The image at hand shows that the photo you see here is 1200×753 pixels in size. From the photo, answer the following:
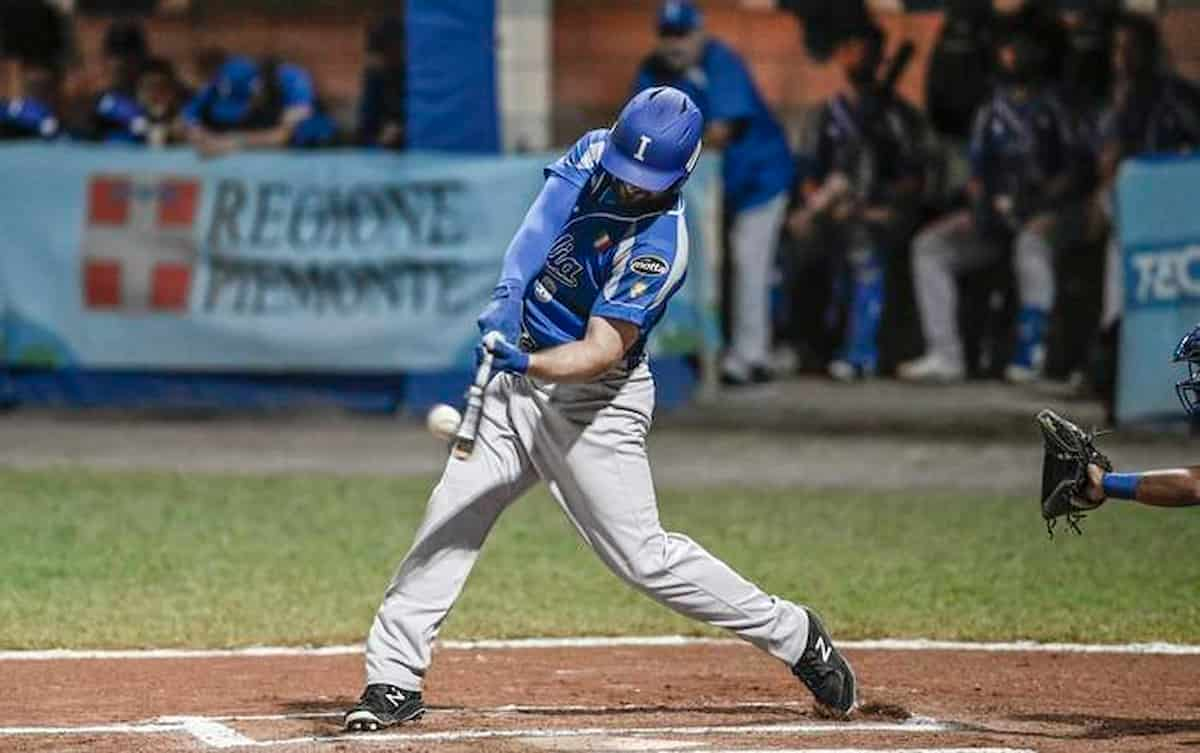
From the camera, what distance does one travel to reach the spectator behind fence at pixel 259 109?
1603 cm

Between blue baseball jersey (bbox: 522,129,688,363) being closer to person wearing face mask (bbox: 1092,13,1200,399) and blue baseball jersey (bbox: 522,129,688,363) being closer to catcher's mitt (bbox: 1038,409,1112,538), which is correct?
catcher's mitt (bbox: 1038,409,1112,538)

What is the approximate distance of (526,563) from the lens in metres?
10.6

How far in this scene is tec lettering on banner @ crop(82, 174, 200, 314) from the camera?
1510 cm

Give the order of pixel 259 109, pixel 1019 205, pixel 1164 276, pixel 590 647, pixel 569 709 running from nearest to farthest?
pixel 569 709
pixel 590 647
pixel 1164 276
pixel 259 109
pixel 1019 205

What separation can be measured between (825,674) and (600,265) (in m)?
1.38

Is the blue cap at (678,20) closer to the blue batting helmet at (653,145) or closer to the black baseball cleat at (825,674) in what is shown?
the black baseball cleat at (825,674)

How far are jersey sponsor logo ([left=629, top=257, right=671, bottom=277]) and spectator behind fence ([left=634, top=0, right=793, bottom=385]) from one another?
377 inches

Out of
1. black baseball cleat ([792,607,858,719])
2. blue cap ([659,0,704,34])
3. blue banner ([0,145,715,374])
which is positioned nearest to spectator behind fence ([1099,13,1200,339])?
blue cap ([659,0,704,34])

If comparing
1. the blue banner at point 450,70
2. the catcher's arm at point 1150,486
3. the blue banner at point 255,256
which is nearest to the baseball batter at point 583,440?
the catcher's arm at point 1150,486

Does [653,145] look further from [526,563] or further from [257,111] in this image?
[257,111]

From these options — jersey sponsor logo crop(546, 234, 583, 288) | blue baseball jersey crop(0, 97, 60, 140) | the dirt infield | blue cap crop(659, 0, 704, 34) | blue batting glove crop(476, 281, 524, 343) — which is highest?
jersey sponsor logo crop(546, 234, 583, 288)

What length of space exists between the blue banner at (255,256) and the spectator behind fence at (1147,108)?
3221 mm

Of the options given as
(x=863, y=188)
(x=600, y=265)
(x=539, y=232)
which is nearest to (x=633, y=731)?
(x=600, y=265)

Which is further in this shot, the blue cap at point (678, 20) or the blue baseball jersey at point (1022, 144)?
the blue baseball jersey at point (1022, 144)
